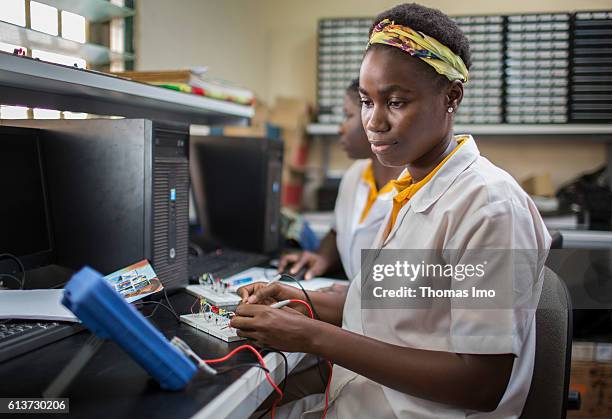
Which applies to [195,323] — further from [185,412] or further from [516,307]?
[516,307]

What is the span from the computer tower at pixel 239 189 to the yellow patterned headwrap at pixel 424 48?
38.2 inches

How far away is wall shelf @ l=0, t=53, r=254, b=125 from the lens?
1.02 metres

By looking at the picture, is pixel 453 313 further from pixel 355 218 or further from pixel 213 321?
pixel 355 218

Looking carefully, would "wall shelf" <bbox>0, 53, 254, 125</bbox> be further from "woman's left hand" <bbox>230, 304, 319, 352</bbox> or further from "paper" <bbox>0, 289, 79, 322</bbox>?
"woman's left hand" <bbox>230, 304, 319, 352</bbox>

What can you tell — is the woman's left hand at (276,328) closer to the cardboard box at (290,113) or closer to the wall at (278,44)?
the wall at (278,44)

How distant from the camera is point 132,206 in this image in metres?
1.20

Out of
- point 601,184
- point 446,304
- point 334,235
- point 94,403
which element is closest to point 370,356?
point 446,304

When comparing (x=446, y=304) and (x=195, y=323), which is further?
(x=195, y=323)

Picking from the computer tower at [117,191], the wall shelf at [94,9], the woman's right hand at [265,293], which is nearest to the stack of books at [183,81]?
the computer tower at [117,191]

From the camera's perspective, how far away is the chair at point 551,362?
100 cm

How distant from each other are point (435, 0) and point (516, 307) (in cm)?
267

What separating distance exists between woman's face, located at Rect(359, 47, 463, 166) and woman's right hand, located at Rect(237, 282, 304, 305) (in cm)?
36

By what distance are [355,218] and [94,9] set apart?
1.11 meters

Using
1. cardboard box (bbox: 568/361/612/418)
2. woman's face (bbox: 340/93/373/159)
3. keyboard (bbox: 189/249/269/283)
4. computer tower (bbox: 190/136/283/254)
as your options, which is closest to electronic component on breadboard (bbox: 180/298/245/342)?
keyboard (bbox: 189/249/269/283)
